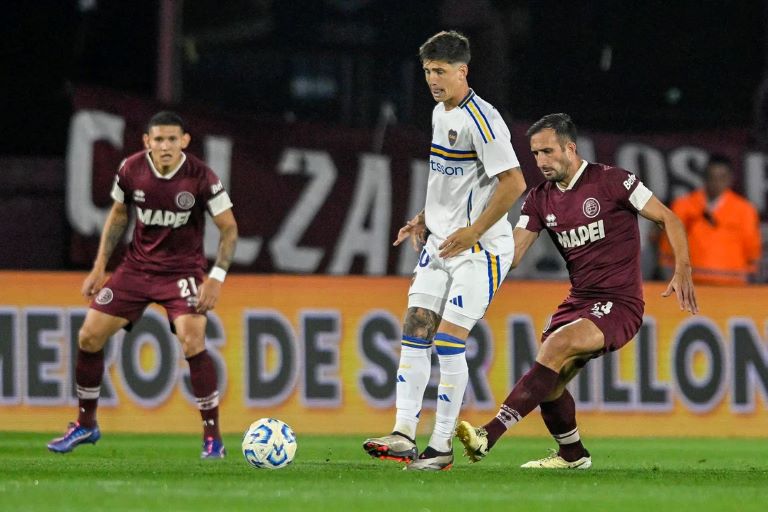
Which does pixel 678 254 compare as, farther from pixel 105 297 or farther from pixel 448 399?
pixel 105 297

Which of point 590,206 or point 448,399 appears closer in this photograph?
point 448,399

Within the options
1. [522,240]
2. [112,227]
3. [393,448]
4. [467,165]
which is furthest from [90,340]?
[467,165]

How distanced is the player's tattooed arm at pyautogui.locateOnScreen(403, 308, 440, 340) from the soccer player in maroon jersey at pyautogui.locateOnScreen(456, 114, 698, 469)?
52 centimetres

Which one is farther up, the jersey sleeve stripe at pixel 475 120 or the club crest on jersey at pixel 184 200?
the jersey sleeve stripe at pixel 475 120

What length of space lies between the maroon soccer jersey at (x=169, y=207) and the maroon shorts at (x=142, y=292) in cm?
5

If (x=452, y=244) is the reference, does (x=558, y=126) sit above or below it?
above

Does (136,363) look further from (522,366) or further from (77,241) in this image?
(522,366)

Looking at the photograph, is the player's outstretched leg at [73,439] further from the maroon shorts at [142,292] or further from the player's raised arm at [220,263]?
the player's raised arm at [220,263]

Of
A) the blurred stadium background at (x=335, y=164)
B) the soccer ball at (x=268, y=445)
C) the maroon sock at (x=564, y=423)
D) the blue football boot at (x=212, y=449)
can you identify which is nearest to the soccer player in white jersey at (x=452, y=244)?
the soccer ball at (x=268, y=445)

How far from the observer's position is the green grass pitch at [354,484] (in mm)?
6500

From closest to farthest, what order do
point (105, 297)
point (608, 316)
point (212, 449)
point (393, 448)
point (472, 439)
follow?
point (472, 439)
point (393, 448)
point (608, 316)
point (212, 449)
point (105, 297)

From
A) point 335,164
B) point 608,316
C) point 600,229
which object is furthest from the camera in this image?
point 335,164

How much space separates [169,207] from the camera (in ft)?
32.0

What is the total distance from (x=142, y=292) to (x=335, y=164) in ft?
13.1
